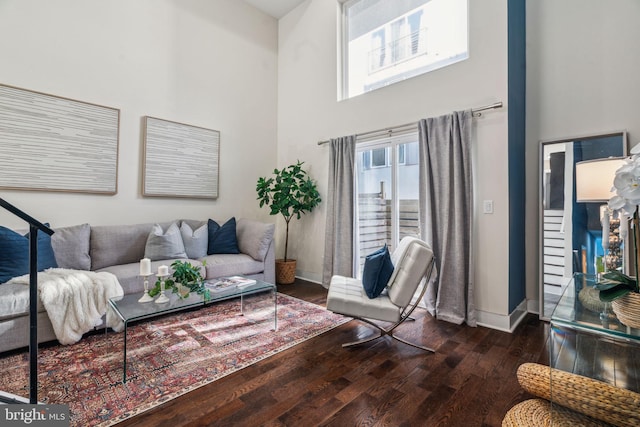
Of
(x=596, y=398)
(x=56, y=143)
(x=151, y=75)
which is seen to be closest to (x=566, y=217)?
(x=596, y=398)

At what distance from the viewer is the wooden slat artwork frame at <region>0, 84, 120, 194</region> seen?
2.91 m

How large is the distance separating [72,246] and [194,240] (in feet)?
3.81

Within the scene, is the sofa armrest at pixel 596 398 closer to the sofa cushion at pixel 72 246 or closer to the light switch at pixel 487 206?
the light switch at pixel 487 206

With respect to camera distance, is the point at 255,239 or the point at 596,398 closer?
the point at 596,398

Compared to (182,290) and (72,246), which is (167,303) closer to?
(182,290)

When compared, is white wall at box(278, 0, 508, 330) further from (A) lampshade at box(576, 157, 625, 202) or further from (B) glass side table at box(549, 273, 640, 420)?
(B) glass side table at box(549, 273, 640, 420)

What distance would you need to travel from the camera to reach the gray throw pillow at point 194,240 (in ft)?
11.9

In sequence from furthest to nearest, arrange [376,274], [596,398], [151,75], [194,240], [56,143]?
[151,75], [194,240], [56,143], [376,274], [596,398]

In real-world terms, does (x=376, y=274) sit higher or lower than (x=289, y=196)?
lower

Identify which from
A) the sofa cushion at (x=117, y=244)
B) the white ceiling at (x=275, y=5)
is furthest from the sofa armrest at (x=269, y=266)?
the white ceiling at (x=275, y=5)

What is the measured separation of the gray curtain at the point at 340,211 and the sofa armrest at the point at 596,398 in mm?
2901

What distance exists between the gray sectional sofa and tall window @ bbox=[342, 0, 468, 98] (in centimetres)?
251

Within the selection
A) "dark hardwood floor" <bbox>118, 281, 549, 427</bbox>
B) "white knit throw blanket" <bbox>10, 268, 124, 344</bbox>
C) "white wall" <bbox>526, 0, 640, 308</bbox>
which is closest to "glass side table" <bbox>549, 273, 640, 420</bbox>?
"dark hardwood floor" <bbox>118, 281, 549, 427</bbox>

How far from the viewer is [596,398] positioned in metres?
0.96
